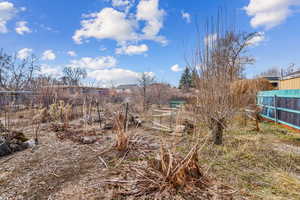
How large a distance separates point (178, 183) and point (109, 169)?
→ 3.63 feet

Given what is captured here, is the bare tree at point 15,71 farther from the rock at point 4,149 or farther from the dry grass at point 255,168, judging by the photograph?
the dry grass at point 255,168

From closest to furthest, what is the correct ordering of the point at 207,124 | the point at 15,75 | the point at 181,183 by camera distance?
the point at 181,183 → the point at 207,124 → the point at 15,75

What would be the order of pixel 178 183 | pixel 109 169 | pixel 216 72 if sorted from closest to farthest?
pixel 178 183 < pixel 109 169 < pixel 216 72

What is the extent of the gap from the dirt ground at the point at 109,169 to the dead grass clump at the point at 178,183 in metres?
0.11

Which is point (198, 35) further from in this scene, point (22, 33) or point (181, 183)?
point (22, 33)

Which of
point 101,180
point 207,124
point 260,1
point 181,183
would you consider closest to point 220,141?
point 207,124

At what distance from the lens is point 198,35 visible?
8.98 ft

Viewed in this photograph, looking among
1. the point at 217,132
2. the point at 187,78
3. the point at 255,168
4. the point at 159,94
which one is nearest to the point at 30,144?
the point at 217,132

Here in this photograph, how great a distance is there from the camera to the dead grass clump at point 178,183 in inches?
60.2

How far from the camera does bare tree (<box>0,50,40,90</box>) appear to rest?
500 inches

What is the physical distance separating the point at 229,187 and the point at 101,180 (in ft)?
5.30

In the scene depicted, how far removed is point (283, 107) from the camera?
5.09 metres

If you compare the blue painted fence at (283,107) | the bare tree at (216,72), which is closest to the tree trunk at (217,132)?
the bare tree at (216,72)

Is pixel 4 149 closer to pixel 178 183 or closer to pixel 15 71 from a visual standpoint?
pixel 178 183
